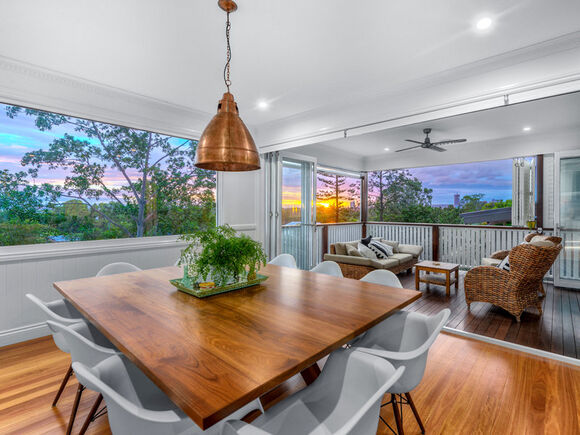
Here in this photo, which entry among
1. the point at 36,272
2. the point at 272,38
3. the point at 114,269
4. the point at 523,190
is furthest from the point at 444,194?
the point at 36,272

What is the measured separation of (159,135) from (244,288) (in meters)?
2.74

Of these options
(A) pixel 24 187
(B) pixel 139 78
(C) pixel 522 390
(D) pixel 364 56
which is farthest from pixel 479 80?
(A) pixel 24 187

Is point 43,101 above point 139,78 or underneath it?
underneath

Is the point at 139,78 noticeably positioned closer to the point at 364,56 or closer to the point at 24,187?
the point at 24,187

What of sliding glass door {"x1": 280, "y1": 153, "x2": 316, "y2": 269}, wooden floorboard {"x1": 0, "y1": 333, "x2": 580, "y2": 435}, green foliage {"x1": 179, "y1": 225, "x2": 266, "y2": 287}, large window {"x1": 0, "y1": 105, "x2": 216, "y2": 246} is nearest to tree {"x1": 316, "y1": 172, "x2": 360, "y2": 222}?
sliding glass door {"x1": 280, "y1": 153, "x2": 316, "y2": 269}

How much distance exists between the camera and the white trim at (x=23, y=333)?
2730 millimetres

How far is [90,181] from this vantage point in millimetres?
3271

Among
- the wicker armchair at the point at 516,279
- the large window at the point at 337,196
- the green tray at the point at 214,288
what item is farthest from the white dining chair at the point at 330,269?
the large window at the point at 337,196

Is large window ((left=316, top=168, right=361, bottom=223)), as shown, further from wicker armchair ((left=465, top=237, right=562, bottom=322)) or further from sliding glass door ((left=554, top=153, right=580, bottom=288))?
sliding glass door ((left=554, top=153, right=580, bottom=288))

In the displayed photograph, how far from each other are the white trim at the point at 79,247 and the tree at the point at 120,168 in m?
0.16

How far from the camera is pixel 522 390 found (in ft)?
6.71

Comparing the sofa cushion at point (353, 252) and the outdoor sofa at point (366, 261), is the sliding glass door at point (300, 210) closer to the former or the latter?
the outdoor sofa at point (366, 261)

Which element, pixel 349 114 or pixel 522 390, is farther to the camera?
pixel 349 114

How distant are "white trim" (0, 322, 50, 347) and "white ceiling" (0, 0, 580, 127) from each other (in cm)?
244
